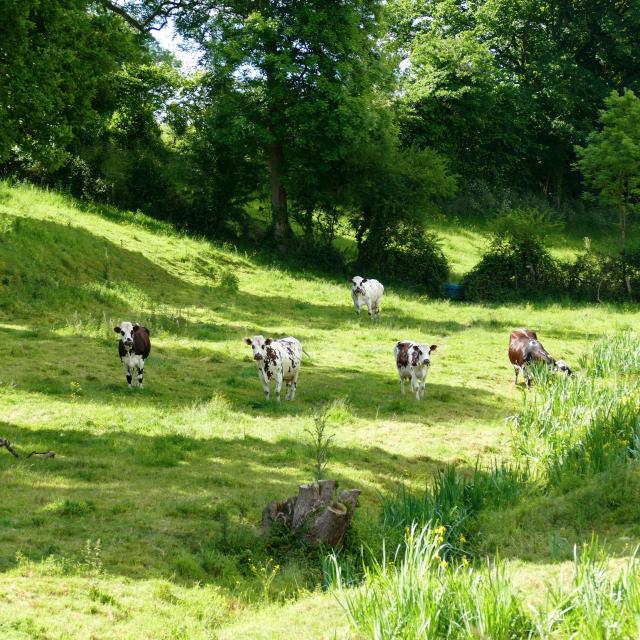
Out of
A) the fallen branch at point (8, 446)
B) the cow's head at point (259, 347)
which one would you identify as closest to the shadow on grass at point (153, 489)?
the fallen branch at point (8, 446)

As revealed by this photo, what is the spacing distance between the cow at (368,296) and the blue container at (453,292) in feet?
25.9

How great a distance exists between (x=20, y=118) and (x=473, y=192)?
31429 millimetres

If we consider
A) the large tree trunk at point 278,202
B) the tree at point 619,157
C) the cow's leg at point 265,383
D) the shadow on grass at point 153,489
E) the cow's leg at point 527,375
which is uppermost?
the tree at point 619,157

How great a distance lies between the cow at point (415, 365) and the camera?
18109 millimetres

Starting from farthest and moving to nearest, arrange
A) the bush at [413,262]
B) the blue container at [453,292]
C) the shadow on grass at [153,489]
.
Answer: the bush at [413,262], the blue container at [453,292], the shadow on grass at [153,489]

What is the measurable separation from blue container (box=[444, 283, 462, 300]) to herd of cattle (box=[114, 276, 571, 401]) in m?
15.7

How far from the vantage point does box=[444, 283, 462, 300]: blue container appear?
1417 inches

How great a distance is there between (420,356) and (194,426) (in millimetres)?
5526

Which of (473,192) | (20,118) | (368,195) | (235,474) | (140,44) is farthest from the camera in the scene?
(473,192)

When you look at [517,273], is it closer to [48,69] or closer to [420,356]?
[420,356]

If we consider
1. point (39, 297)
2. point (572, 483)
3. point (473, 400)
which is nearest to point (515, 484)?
point (572, 483)

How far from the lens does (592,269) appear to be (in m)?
35.5

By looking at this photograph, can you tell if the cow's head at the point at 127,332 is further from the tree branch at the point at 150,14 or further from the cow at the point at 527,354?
the tree branch at the point at 150,14

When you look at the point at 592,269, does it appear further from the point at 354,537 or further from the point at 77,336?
A: the point at 354,537
